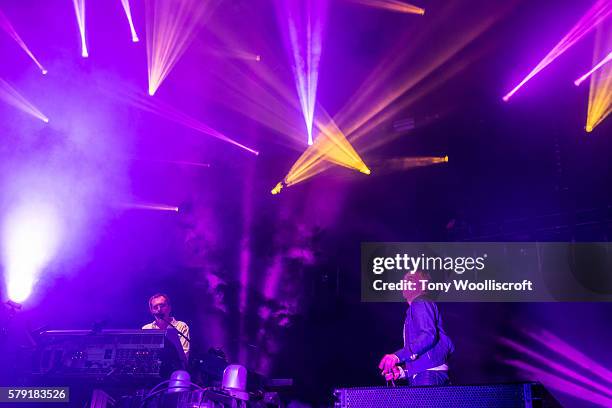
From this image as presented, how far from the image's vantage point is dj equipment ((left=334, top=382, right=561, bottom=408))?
205cm

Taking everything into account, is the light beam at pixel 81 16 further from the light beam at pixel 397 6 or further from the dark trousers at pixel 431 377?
the dark trousers at pixel 431 377

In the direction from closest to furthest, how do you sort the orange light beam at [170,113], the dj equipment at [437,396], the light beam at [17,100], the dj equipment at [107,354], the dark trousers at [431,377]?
the dj equipment at [437,396] < the dj equipment at [107,354] < the dark trousers at [431,377] < the light beam at [17,100] < the orange light beam at [170,113]

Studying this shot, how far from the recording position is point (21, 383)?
3.45m

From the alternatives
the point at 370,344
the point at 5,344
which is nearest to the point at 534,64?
the point at 370,344

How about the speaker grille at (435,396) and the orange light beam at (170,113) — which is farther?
the orange light beam at (170,113)

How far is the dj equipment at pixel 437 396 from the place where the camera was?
2055mm

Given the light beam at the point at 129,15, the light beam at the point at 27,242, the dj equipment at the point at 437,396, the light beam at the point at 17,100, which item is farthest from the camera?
the light beam at the point at 17,100

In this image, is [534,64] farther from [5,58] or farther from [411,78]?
[5,58]

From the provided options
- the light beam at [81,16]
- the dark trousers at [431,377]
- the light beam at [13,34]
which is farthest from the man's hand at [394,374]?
the light beam at [13,34]

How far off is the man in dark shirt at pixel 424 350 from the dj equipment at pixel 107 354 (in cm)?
142

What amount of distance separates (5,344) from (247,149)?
3.80 metres

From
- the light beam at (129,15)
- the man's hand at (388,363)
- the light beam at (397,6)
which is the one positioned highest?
the light beam at (397,6)

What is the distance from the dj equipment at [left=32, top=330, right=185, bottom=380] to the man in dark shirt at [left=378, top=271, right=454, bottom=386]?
1.42 meters

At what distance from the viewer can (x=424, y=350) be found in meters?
3.44
